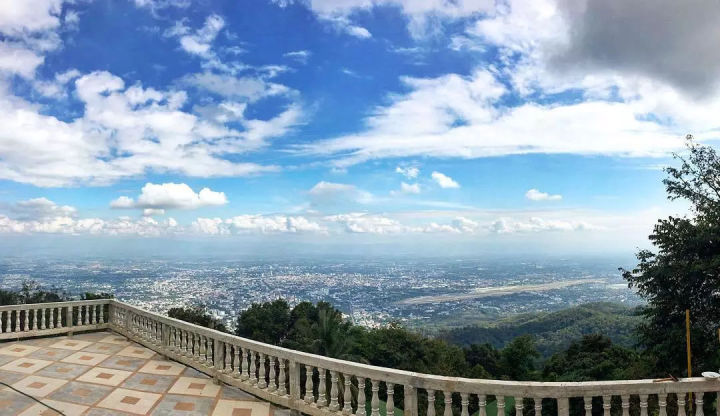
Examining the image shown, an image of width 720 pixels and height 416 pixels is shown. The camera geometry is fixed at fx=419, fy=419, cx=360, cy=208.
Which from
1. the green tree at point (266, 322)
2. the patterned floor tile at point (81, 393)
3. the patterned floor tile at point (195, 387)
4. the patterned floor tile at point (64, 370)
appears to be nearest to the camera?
the patterned floor tile at point (81, 393)

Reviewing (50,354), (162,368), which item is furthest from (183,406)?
(50,354)

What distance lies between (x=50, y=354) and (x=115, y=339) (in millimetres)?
1330

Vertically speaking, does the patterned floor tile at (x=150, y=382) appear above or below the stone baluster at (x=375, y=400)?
below

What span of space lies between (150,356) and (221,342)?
7.23 ft

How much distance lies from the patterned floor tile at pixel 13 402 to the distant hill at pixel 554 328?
190ft

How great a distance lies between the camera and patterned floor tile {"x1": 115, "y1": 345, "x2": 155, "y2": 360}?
736 cm

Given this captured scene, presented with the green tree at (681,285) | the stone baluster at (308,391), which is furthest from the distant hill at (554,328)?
the stone baluster at (308,391)

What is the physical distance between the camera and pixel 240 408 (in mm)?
5020

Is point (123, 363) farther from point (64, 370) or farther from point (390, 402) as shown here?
point (390, 402)

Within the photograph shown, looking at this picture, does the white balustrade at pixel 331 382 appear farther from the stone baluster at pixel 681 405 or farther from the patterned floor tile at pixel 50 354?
the patterned floor tile at pixel 50 354

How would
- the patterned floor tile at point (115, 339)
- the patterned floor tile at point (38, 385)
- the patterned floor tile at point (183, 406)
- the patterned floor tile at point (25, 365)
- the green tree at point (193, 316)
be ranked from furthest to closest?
1. the green tree at point (193, 316)
2. the patterned floor tile at point (115, 339)
3. the patterned floor tile at point (25, 365)
4. the patterned floor tile at point (38, 385)
5. the patterned floor tile at point (183, 406)

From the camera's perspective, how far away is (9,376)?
6.06m

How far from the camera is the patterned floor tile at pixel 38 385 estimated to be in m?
5.39

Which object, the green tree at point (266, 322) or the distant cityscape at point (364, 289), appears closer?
the green tree at point (266, 322)
